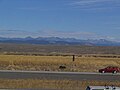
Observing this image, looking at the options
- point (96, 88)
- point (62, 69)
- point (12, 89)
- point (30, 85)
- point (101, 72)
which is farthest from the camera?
point (62, 69)

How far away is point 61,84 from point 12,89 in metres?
7.40

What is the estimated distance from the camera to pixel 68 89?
31594mm

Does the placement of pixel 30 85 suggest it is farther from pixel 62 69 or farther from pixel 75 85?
pixel 62 69

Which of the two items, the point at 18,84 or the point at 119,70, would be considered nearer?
the point at 18,84

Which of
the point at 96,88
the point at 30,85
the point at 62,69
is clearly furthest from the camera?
the point at 62,69

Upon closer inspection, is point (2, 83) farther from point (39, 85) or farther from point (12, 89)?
point (12, 89)

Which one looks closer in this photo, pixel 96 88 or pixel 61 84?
pixel 96 88

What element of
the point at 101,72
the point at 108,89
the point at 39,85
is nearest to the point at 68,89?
the point at 39,85

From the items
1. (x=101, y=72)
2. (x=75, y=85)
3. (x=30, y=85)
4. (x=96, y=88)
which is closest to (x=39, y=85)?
(x=30, y=85)

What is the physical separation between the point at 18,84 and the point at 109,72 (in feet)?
Answer: 82.8

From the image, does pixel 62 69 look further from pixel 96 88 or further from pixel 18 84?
pixel 96 88

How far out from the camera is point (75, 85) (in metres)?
35.8

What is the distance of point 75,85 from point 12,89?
7.95 meters

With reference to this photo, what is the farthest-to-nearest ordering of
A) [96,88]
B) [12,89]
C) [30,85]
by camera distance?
[30,85] → [12,89] → [96,88]
